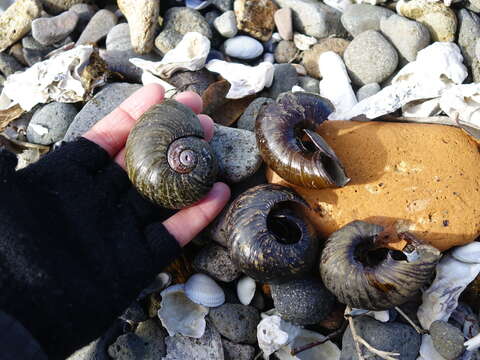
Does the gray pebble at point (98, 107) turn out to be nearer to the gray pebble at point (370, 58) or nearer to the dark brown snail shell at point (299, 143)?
the dark brown snail shell at point (299, 143)

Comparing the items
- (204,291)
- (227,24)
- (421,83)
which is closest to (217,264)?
(204,291)

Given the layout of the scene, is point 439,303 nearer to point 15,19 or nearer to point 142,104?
point 142,104

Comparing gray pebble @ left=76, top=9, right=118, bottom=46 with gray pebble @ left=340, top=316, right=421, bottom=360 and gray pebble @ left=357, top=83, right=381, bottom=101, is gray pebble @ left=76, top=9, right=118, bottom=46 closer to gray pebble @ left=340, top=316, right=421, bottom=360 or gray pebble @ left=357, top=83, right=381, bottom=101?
gray pebble @ left=357, top=83, right=381, bottom=101

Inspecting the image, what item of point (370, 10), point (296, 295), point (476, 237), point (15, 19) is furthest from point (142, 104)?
point (476, 237)

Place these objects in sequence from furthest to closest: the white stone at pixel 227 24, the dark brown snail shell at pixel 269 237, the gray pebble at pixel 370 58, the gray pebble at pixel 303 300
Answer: the white stone at pixel 227 24 → the gray pebble at pixel 370 58 → the gray pebble at pixel 303 300 → the dark brown snail shell at pixel 269 237

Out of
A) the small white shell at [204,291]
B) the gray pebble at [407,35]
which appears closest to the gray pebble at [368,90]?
the gray pebble at [407,35]

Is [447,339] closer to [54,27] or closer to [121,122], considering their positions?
[121,122]
